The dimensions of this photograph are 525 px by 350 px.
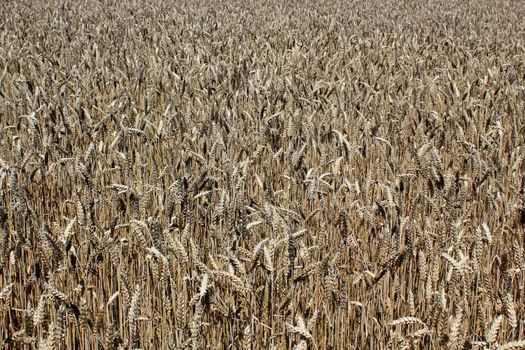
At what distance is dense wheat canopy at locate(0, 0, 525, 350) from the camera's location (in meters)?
1.63

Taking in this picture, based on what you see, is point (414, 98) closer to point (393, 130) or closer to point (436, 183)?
point (393, 130)

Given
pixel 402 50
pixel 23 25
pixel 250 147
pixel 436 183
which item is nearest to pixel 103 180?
pixel 250 147

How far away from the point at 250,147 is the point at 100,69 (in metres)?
2.10

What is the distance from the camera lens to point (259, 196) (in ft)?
9.23

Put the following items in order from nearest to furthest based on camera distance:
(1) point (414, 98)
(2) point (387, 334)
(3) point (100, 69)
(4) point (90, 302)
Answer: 1. (2) point (387, 334)
2. (4) point (90, 302)
3. (1) point (414, 98)
4. (3) point (100, 69)

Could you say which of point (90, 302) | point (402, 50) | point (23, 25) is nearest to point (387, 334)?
point (90, 302)

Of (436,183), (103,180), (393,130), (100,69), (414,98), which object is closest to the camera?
(436,183)

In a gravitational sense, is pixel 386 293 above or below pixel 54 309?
below

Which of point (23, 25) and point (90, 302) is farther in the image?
point (23, 25)

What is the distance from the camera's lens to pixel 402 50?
6988mm

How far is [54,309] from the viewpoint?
5.16 ft

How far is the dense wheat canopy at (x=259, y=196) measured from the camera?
5.34ft

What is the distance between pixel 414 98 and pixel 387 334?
2.85 meters

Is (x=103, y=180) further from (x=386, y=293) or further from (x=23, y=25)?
(x=23, y=25)
